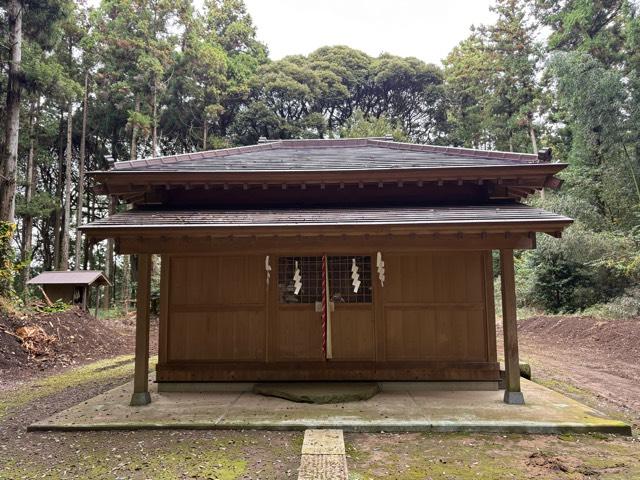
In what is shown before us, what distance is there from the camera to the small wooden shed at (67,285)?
13.1 m

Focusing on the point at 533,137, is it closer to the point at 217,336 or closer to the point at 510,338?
the point at 510,338

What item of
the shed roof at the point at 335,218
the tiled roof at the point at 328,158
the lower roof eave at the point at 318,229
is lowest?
the lower roof eave at the point at 318,229

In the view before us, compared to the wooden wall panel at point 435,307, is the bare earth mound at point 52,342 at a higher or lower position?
lower

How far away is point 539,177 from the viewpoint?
6.16 meters

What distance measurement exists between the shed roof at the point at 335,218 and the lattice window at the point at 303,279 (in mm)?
852

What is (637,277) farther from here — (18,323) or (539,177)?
(18,323)

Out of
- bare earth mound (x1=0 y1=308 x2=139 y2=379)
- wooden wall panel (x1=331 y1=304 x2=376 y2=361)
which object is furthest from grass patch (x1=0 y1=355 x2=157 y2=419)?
wooden wall panel (x1=331 y1=304 x2=376 y2=361)

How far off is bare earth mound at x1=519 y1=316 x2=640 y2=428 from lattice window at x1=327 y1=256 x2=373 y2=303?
3.73 meters

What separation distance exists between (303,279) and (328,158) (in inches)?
95.6

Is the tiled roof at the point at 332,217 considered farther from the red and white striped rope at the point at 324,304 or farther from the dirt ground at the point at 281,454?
the dirt ground at the point at 281,454

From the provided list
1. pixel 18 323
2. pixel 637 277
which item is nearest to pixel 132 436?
pixel 18 323

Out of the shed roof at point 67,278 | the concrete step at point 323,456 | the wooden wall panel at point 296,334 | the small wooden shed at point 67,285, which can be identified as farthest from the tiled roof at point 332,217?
the small wooden shed at point 67,285

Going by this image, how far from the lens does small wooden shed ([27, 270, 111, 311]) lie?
43.1 feet

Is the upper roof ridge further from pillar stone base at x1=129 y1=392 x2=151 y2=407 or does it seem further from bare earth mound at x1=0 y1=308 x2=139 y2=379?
bare earth mound at x1=0 y1=308 x2=139 y2=379
